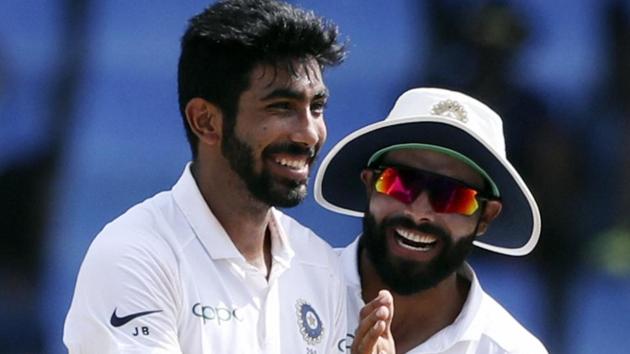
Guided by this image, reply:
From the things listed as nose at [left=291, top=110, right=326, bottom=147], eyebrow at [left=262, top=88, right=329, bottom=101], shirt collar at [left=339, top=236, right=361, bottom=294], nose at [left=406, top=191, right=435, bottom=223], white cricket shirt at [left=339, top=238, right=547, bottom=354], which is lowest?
white cricket shirt at [left=339, top=238, right=547, bottom=354]

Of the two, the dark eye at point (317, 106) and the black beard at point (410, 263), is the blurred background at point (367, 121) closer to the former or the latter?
the black beard at point (410, 263)

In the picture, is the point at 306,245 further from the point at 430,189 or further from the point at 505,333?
the point at 505,333

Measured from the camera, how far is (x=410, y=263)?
11.9ft

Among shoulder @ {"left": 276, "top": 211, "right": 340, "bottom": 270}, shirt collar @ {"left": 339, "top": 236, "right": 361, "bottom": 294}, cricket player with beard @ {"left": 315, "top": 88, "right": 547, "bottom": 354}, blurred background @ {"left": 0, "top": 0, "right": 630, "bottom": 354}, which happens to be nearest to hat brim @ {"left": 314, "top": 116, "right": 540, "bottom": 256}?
cricket player with beard @ {"left": 315, "top": 88, "right": 547, "bottom": 354}

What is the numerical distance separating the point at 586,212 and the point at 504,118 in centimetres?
36

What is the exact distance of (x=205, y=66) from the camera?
10.8 feet

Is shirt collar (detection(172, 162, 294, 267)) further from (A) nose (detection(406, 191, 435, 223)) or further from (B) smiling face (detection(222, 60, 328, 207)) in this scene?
(A) nose (detection(406, 191, 435, 223))

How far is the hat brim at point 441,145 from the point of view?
366cm

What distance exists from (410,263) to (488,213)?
0.22 metres

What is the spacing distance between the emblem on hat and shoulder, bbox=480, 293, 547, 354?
0.41 m

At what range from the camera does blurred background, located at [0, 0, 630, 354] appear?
4531 millimetres

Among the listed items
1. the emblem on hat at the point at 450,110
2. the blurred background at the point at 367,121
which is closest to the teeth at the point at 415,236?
the emblem on hat at the point at 450,110

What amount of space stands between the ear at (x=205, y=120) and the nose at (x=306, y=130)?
0.49 feet

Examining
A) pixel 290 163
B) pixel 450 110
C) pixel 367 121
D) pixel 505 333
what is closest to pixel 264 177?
pixel 290 163
